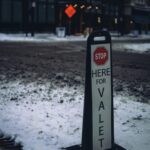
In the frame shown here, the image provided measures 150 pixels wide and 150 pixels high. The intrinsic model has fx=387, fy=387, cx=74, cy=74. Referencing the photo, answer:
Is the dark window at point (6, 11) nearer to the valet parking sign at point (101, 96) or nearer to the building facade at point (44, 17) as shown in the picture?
the building facade at point (44, 17)

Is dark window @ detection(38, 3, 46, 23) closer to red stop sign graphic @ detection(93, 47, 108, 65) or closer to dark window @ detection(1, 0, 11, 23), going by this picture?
dark window @ detection(1, 0, 11, 23)

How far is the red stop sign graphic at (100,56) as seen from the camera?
173 inches

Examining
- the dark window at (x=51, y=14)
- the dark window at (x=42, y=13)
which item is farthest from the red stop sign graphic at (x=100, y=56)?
the dark window at (x=51, y=14)

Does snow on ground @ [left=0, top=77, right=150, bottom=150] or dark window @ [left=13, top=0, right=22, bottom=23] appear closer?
snow on ground @ [left=0, top=77, right=150, bottom=150]

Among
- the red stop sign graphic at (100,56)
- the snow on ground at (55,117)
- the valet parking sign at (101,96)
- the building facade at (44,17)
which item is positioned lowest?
the snow on ground at (55,117)

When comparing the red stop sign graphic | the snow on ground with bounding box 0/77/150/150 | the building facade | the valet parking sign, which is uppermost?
the building facade

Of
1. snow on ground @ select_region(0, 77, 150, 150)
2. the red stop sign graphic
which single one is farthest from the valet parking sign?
snow on ground @ select_region(0, 77, 150, 150)

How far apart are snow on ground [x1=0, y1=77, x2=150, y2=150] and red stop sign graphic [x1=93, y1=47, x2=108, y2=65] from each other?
138 cm

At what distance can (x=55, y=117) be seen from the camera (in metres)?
6.51

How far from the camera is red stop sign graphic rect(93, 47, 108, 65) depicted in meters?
4.39

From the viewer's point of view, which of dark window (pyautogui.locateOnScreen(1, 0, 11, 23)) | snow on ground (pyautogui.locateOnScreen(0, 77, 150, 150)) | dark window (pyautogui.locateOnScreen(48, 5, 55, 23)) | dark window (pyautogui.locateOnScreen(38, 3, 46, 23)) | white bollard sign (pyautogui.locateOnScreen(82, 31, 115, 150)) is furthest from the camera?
dark window (pyautogui.locateOnScreen(48, 5, 55, 23))

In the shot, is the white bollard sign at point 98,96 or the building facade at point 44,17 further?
the building facade at point 44,17

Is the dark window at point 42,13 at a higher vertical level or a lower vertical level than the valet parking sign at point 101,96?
higher

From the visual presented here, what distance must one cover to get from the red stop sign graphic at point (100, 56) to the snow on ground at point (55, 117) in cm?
138
